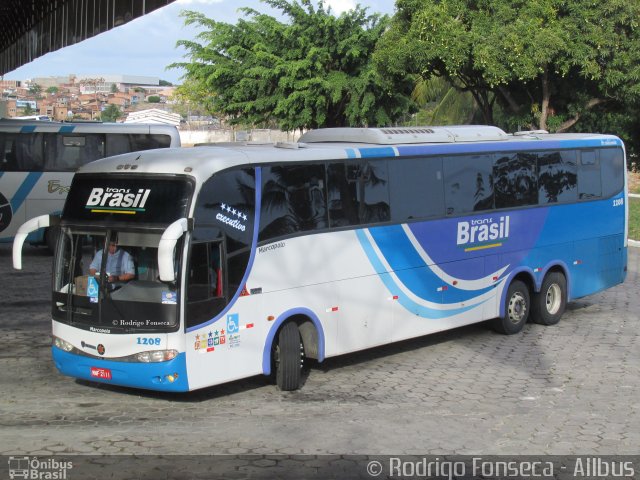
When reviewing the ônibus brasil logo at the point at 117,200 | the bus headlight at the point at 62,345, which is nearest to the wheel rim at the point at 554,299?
the ônibus brasil logo at the point at 117,200

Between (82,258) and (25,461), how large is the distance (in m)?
2.69

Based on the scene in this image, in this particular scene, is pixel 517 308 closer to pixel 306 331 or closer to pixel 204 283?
pixel 306 331

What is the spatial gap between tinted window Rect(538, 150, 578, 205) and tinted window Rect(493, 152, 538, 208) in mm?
171

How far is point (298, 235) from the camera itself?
36.3 ft

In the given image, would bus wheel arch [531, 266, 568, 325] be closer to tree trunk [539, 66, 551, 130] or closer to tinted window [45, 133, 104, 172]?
tree trunk [539, 66, 551, 130]

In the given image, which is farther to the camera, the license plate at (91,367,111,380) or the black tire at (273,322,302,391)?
the black tire at (273,322,302,391)

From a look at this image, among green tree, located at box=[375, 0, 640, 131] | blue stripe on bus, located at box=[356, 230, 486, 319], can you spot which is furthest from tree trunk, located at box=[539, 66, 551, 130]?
blue stripe on bus, located at box=[356, 230, 486, 319]

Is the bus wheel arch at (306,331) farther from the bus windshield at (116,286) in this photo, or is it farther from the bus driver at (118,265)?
the bus driver at (118,265)

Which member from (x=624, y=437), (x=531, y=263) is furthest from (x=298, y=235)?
(x=531, y=263)

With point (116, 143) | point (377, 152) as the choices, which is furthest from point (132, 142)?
point (377, 152)

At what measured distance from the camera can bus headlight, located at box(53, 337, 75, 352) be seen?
33.6 feet

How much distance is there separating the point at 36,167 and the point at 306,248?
15.4m

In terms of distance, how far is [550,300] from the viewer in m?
15.4

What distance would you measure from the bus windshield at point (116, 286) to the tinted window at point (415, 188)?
379 cm
